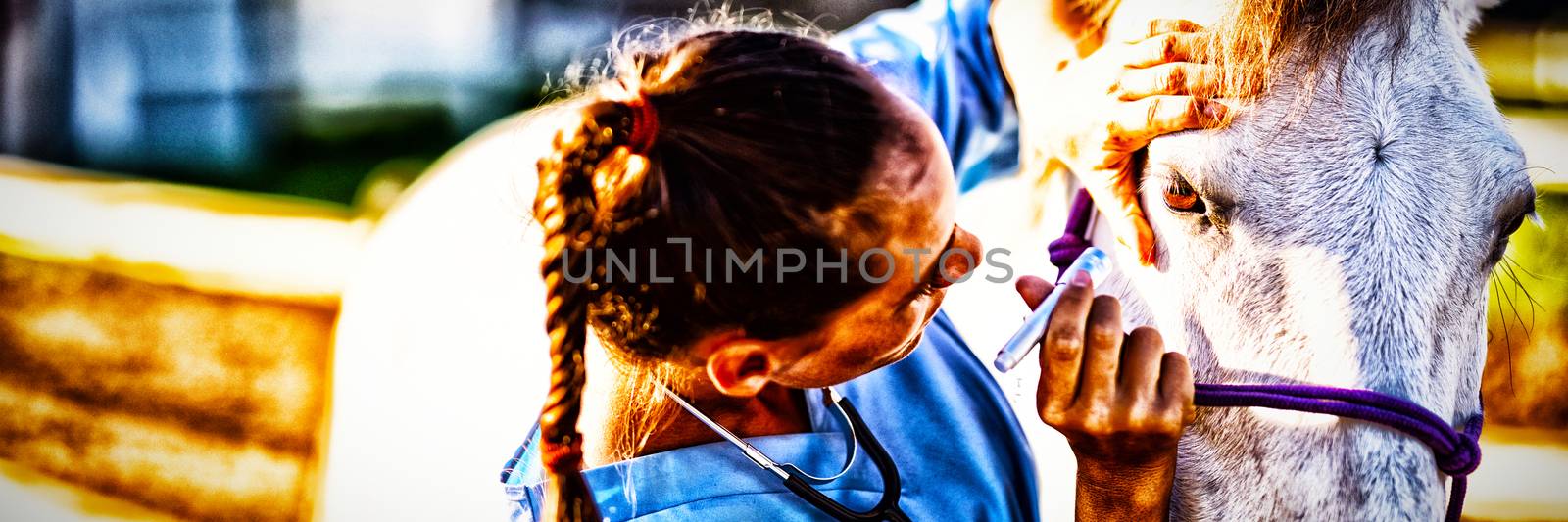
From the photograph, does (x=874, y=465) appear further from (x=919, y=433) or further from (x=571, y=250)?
(x=571, y=250)

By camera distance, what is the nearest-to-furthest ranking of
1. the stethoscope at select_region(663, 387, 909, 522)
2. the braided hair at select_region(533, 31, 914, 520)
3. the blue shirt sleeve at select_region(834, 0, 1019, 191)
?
the braided hair at select_region(533, 31, 914, 520) → the stethoscope at select_region(663, 387, 909, 522) → the blue shirt sleeve at select_region(834, 0, 1019, 191)

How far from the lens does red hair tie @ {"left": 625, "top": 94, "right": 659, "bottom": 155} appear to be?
0.55 m

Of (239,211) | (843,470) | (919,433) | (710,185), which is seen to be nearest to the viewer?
(710,185)

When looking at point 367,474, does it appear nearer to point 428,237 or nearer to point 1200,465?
point 428,237

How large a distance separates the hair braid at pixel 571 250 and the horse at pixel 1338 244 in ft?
1.42

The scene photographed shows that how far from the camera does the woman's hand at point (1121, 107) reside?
2.26 ft

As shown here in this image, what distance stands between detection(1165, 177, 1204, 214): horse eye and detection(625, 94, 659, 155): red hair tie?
1.33 feet

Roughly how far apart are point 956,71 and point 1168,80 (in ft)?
0.84

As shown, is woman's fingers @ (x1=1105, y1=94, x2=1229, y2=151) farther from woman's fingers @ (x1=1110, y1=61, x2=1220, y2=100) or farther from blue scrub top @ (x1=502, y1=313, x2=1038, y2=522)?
blue scrub top @ (x1=502, y1=313, x2=1038, y2=522)

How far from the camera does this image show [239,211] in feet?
3.00

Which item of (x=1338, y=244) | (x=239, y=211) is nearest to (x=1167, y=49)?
(x=1338, y=244)

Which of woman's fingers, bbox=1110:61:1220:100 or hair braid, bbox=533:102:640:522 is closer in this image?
hair braid, bbox=533:102:640:522

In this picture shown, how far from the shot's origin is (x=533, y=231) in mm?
901

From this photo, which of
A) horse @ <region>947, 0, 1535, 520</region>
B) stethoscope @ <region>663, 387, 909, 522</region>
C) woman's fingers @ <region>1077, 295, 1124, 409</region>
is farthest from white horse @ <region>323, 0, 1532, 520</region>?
stethoscope @ <region>663, 387, 909, 522</region>
